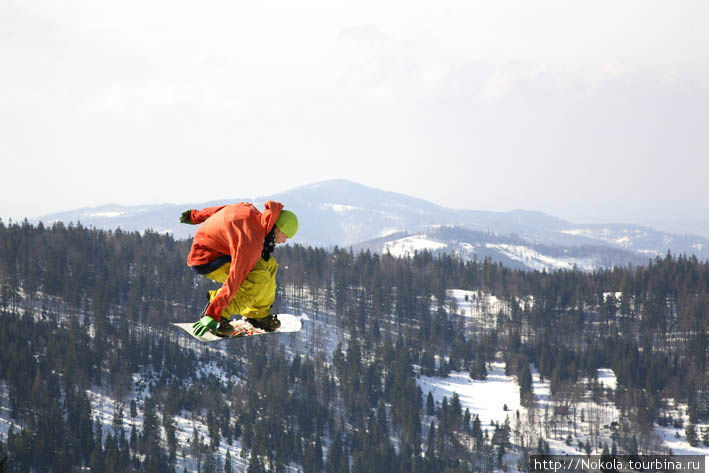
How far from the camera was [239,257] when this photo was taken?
635 cm

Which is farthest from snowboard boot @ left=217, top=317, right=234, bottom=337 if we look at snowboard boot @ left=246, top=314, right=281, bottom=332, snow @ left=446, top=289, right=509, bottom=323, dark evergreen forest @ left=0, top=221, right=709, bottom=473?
snow @ left=446, top=289, right=509, bottom=323

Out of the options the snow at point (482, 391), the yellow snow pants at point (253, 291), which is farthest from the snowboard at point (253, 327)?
the snow at point (482, 391)

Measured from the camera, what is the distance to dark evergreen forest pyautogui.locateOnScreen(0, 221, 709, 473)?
334 ft

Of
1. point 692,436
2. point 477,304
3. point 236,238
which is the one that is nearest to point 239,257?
point 236,238

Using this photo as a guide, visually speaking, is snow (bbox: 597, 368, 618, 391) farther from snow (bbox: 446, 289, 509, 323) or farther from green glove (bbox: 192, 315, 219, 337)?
green glove (bbox: 192, 315, 219, 337)

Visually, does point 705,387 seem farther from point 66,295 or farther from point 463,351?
point 66,295

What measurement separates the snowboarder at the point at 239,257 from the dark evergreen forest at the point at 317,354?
298 ft

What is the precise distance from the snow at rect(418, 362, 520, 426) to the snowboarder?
11439cm

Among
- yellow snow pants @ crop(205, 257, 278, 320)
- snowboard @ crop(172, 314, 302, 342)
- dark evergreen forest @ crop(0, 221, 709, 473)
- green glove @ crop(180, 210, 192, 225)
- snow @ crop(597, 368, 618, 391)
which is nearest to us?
yellow snow pants @ crop(205, 257, 278, 320)

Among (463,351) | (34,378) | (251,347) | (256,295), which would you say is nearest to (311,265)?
(251,347)

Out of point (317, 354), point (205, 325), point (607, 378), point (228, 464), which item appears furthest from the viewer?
point (317, 354)

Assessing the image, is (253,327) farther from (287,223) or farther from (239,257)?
(287,223)

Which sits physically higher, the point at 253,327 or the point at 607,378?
the point at 253,327

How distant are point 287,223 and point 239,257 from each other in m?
0.56
